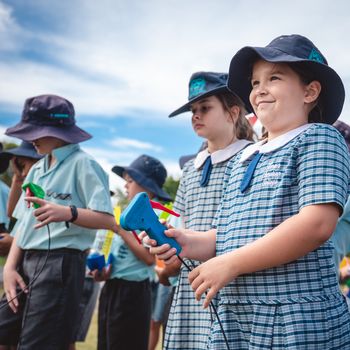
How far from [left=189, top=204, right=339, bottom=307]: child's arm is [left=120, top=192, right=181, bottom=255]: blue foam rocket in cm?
17

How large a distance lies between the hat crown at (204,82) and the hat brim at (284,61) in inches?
23.1

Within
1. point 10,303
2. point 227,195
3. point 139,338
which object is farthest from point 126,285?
point 227,195

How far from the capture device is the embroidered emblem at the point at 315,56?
1.35 meters

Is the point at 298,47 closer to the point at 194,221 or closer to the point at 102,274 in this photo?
the point at 194,221

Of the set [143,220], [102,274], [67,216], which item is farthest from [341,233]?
[102,274]

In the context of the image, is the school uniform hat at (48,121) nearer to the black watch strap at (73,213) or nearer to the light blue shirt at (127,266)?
the black watch strap at (73,213)

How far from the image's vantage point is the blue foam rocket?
1.22 m

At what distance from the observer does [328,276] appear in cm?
126

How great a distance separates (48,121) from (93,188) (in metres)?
0.52

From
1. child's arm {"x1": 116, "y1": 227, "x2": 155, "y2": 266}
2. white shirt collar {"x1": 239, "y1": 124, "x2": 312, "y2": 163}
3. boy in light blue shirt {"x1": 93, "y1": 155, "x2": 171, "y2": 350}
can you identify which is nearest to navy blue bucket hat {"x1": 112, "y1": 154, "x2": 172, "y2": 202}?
boy in light blue shirt {"x1": 93, "y1": 155, "x2": 171, "y2": 350}

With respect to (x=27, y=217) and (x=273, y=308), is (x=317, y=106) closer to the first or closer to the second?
(x=273, y=308)

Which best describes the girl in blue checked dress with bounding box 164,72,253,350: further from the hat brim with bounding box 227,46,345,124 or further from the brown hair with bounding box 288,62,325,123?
the brown hair with bounding box 288,62,325,123

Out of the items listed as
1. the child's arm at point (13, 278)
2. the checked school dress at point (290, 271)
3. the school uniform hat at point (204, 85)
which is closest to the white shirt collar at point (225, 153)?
the school uniform hat at point (204, 85)

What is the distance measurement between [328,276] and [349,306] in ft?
0.75
